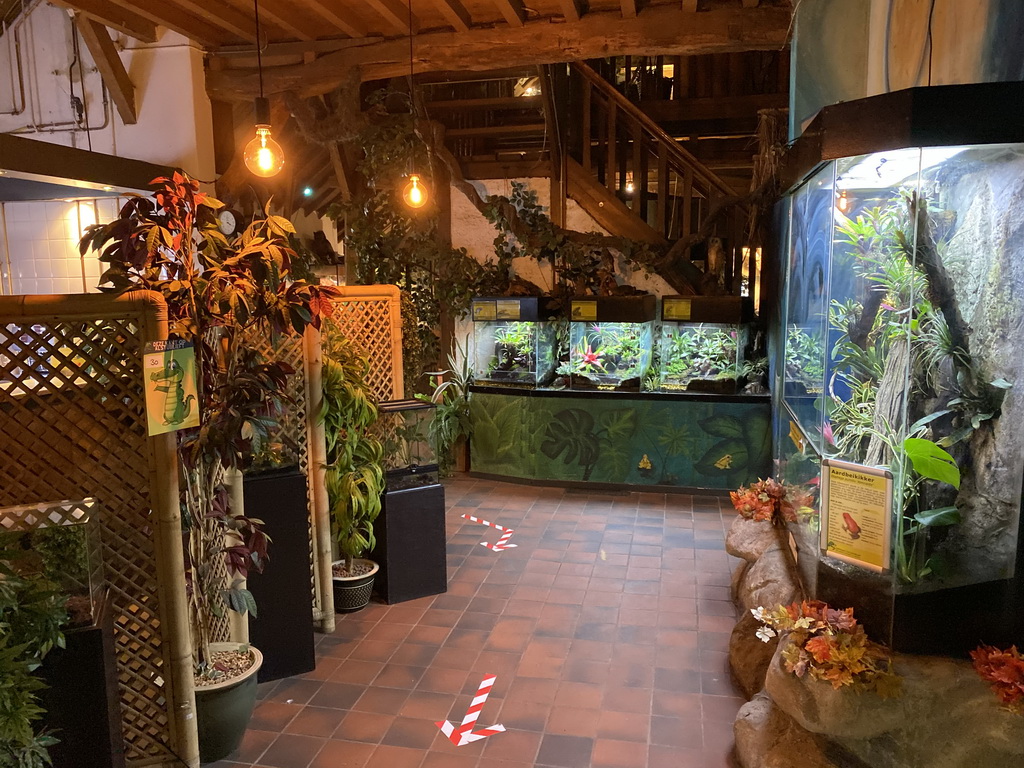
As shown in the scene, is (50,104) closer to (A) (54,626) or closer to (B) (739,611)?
(A) (54,626)

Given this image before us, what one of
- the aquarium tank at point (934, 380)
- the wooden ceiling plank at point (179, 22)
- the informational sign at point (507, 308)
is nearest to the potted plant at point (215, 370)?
the aquarium tank at point (934, 380)

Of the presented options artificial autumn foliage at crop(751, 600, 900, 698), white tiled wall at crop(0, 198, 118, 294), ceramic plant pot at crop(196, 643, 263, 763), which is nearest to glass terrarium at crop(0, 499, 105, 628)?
ceramic plant pot at crop(196, 643, 263, 763)

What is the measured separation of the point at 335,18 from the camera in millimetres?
5715

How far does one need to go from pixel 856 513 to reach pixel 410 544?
2716mm

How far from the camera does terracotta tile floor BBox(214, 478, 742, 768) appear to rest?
3.08m

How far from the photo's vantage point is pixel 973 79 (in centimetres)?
281

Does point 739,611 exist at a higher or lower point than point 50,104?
lower

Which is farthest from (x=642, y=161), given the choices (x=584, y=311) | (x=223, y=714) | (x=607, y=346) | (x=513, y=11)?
(x=223, y=714)

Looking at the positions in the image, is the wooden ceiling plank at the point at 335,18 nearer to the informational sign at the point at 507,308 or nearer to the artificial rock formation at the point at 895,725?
the informational sign at the point at 507,308

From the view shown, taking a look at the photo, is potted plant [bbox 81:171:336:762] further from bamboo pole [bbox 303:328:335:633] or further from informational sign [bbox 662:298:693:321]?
informational sign [bbox 662:298:693:321]

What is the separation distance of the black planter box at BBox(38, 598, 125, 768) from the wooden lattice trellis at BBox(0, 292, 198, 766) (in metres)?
0.36

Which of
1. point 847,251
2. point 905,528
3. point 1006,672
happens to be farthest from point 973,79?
point 1006,672

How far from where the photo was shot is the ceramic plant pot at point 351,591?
14.2ft

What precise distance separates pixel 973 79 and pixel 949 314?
1.05m
